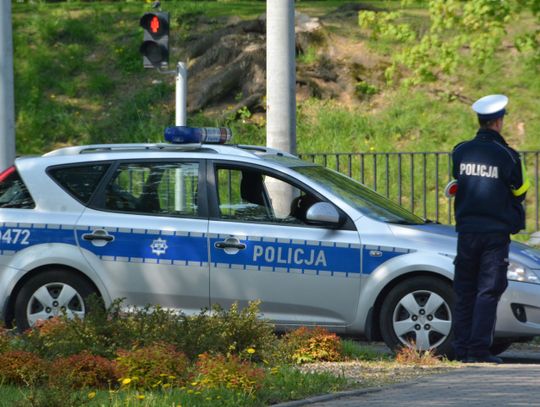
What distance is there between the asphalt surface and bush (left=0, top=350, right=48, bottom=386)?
1.54 meters

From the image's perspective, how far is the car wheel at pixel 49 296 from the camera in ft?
34.0

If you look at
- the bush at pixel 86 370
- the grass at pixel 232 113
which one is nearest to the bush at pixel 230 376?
the bush at pixel 86 370

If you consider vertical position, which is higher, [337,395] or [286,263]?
[286,263]

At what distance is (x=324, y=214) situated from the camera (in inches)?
395

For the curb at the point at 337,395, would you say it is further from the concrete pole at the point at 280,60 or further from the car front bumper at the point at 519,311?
the concrete pole at the point at 280,60

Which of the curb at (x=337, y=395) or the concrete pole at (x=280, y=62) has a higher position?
the concrete pole at (x=280, y=62)

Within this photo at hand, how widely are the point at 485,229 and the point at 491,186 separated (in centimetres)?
32

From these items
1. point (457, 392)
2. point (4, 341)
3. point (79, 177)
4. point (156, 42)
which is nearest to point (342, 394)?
point (457, 392)

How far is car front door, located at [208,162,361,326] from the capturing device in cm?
1004

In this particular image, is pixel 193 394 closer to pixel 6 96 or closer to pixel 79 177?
pixel 79 177

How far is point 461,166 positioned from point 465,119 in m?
11.7

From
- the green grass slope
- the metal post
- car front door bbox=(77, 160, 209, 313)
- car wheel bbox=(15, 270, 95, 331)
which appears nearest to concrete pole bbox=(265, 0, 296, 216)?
the metal post

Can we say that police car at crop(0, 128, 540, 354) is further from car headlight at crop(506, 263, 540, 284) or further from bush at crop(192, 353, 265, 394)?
bush at crop(192, 353, 265, 394)

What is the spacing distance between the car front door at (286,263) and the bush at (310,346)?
706mm
